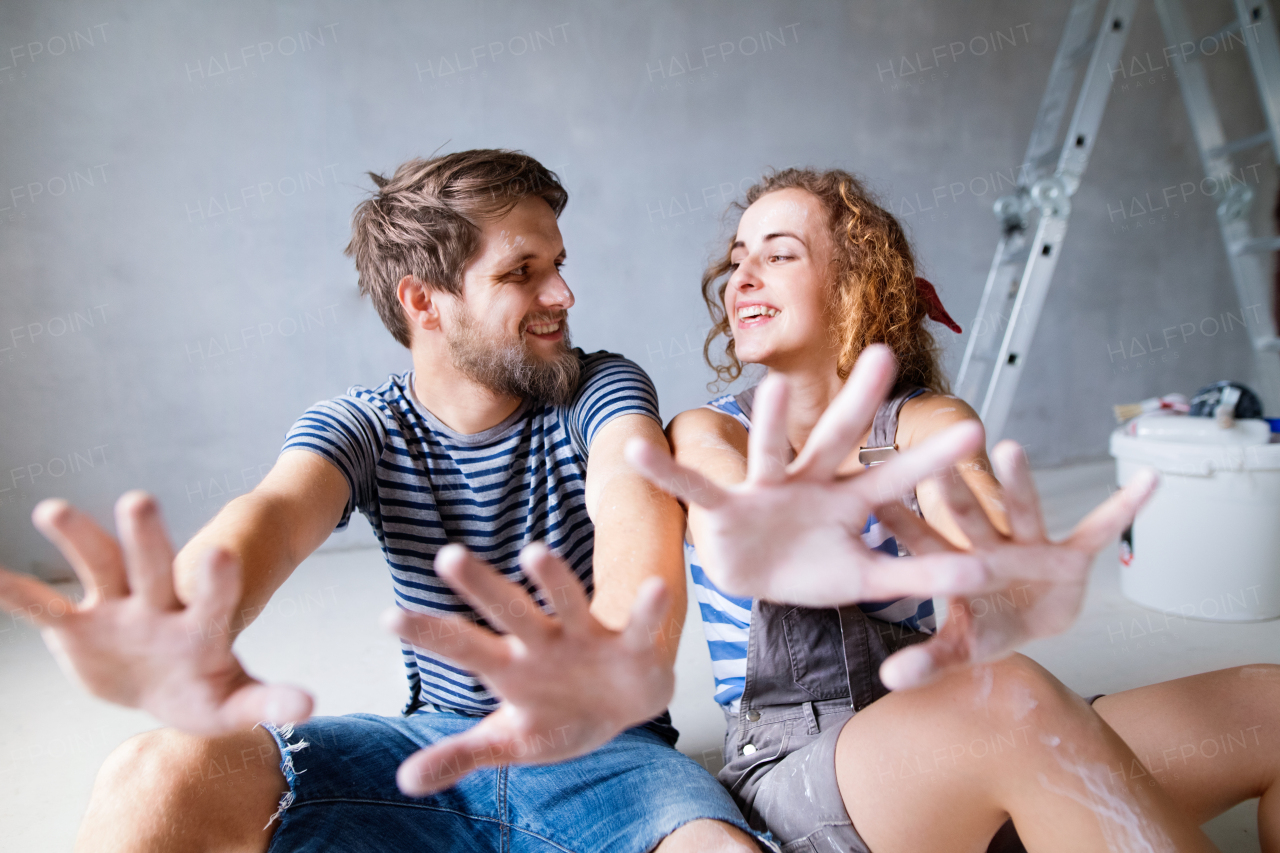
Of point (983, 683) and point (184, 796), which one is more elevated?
point (184, 796)

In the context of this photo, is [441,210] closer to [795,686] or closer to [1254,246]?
[795,686]

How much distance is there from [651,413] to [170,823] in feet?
2.38

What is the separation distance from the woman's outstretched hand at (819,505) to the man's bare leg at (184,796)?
2.10ft

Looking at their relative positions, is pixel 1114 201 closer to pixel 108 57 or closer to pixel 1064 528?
pixel 1064 528

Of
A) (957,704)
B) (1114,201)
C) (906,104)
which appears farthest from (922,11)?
(957,704)

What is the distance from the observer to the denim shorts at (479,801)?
92cm

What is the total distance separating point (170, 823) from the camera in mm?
828

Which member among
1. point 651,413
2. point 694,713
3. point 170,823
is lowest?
point 694,713

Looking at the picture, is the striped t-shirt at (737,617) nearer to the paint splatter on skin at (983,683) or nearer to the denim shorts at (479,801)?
the denim shorts at (479,801)

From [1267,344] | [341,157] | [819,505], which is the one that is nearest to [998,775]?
[819,505]

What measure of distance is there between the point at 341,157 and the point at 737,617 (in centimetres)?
239

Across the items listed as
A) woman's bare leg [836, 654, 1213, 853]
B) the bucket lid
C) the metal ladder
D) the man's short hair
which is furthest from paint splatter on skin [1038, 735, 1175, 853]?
the metal ladder

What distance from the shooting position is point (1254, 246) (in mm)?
2193

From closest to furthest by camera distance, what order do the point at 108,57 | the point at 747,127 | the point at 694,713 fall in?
1. the point at 694,713
2. the point at 108,57
3. the point at 747,127
